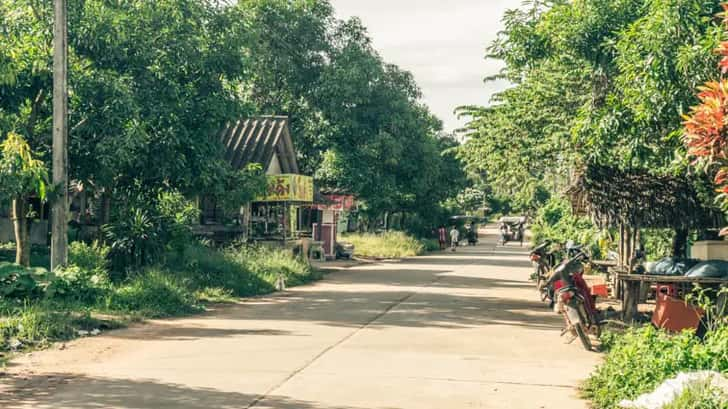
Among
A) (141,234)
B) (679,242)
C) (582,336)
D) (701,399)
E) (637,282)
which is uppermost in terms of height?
(141,234)

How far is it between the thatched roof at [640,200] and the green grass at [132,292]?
298 inches

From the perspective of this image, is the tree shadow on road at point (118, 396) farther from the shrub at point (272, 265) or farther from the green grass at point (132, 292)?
the shrub at point (272, 265)

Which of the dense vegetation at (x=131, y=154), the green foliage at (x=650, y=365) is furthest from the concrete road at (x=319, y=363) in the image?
the dense vegetation at (x=131, y=154)

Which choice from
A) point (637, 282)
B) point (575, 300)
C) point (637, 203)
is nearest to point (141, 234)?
point (637, 203)

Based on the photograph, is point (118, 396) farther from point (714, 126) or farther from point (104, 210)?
point (104, 210)

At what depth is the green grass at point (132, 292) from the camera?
40.9ft

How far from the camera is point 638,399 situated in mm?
7887

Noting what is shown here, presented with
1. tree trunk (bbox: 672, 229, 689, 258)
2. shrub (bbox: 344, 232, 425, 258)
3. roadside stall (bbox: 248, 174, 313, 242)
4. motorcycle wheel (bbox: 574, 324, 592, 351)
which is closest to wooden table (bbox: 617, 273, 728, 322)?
motorcycle wheel (bbox: 574, 324, 592, 351)

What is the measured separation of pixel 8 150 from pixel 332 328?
581 cm

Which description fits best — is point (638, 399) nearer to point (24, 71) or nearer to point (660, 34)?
point (660, 34)

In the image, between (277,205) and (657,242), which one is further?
(277,205)

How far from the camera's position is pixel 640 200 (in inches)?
620

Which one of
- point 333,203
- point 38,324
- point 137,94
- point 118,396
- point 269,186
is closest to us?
point 118,396

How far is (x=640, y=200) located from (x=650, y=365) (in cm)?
771
